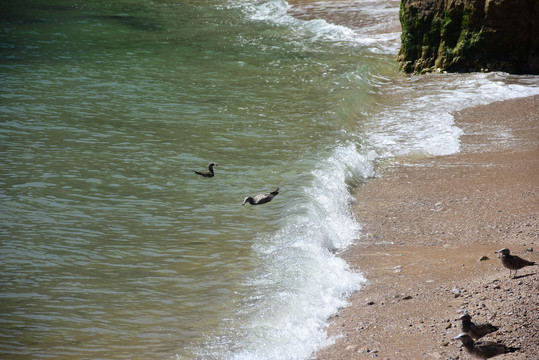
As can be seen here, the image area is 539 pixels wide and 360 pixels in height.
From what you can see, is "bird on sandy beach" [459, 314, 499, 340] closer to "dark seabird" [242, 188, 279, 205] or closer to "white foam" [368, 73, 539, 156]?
"dark seabird" [242, 188, 279, 205]

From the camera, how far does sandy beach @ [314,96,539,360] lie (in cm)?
524

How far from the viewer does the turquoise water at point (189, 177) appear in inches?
235

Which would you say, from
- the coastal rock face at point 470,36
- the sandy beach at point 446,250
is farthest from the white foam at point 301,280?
the coastal rock face at point 470,36

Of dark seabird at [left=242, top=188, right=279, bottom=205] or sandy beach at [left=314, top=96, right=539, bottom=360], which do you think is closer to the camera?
sandy beach at [left=314, top=96, right=539, bottom=360]

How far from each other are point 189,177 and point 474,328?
595 cm

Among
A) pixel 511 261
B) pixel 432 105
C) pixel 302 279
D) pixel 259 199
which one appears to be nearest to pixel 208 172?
pixel 259 199

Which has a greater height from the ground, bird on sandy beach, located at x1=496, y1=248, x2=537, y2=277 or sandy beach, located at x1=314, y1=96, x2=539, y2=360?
bird on sandy beach, located at x1=496, y1=248, x2=537, y2=277

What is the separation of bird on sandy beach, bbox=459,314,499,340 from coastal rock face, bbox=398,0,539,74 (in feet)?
42.4

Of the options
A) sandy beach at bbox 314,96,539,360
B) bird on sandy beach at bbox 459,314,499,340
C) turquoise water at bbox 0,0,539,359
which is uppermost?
bird on sandy beach at bbox 459,314,499,340

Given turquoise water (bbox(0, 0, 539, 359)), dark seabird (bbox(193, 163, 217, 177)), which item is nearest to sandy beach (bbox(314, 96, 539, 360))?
turquoise water (bbox(0, 0, 539, 359))

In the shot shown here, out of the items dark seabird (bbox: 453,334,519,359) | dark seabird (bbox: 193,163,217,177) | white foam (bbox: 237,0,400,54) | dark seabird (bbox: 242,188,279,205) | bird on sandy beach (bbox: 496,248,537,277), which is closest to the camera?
dark seabird (bbox: 453,334,519,359)

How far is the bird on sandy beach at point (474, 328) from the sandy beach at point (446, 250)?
3.1 inches

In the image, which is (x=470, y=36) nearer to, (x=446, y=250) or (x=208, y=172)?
(x=208, y=172)

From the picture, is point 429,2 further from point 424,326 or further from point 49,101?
point 424,326
